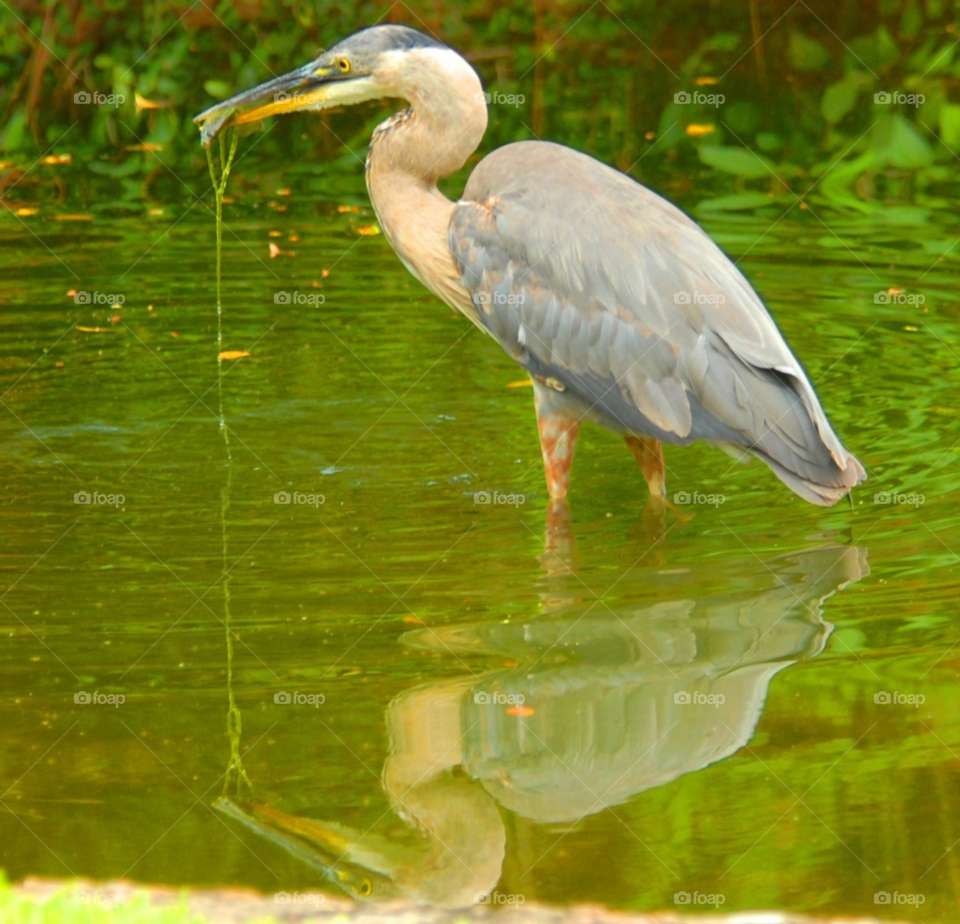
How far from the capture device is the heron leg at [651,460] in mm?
6645

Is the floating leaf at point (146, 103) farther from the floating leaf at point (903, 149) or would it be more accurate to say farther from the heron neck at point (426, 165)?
the heron neck at point (426, 165)

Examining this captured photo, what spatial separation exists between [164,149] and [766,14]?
6953mm

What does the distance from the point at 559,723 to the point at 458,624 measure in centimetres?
74

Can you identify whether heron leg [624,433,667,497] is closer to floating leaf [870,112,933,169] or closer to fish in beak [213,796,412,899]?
fish in beak [213,796,412,899]

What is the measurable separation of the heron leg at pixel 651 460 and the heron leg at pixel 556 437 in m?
0.26

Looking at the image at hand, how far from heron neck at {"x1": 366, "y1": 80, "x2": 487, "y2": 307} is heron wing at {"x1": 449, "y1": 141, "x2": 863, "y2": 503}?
166 millimetres

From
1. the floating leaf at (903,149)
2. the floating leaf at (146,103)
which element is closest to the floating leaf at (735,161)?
the floating leaf at (903,149)

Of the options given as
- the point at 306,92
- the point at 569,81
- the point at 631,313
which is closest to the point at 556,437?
the point at 631,313

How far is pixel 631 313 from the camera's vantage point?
6320mm

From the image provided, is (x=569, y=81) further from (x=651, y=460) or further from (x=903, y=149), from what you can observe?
(x=651, y=460)

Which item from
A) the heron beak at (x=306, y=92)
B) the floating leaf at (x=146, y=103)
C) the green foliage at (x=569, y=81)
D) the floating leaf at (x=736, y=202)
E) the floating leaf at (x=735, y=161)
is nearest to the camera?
the heron beak at (x=306, y=92)

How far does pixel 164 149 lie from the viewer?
13.1 m

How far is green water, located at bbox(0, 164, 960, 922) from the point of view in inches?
167

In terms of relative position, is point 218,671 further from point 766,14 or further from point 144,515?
point 766,14
